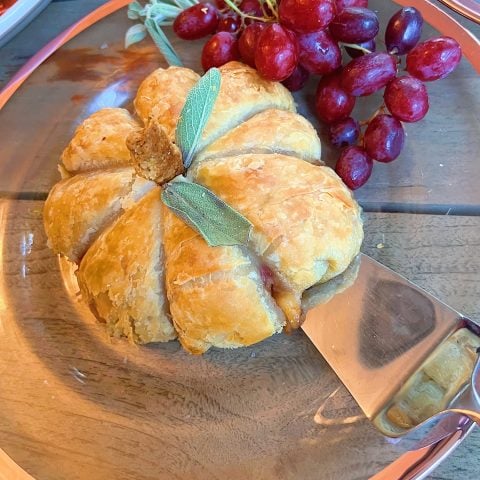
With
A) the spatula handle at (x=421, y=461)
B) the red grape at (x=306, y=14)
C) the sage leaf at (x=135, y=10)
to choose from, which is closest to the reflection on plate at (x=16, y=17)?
the sage leaf at (x=135, y=10)

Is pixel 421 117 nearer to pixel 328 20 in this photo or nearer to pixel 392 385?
pixel 328 20

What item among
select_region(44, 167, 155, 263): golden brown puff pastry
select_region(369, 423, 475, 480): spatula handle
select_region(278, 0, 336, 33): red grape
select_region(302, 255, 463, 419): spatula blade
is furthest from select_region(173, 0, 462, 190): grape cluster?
select_region(369, 423, 475, 480): spatula handle

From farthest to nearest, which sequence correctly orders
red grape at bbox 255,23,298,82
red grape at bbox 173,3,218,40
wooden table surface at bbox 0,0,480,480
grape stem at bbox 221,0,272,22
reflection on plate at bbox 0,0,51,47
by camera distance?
1. reflection on plate at bbox 0,0,51,47
2. red grape at bbox 173,3,218,40
3. grape stem at bbox 221,0,272,22
4. red grape at bbox 255,23,298,82
5. wooden table surface at bbox 0,0,480,480

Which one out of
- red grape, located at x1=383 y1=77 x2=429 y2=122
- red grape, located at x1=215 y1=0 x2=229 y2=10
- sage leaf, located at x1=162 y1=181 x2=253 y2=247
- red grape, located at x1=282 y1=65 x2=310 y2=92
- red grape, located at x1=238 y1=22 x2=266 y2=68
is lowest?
red grape, located at x1=383 y1=77 x2=429 y2=122

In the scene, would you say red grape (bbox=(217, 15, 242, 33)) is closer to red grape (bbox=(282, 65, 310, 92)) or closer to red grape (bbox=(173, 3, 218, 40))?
red grape (bbox=(173, 3, 218, 40))

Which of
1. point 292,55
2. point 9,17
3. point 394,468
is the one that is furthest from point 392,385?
point 9,17

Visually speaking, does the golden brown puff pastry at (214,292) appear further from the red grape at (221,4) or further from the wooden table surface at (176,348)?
the red grape at (221,4)
